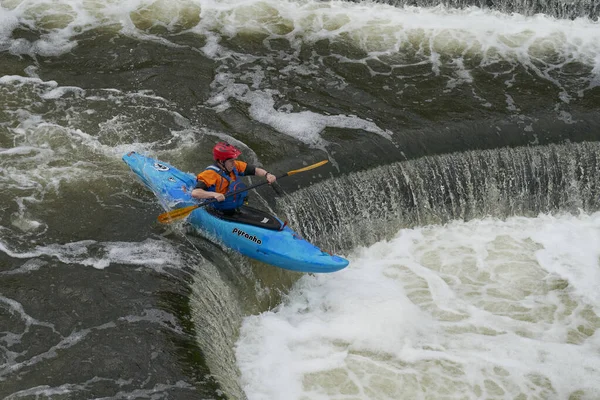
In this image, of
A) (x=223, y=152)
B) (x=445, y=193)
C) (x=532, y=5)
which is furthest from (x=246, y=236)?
(x=532, y=5)

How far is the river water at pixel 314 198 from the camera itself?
20.8ft

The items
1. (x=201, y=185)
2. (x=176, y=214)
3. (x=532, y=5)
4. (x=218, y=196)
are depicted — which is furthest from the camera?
(x=532, y=5)

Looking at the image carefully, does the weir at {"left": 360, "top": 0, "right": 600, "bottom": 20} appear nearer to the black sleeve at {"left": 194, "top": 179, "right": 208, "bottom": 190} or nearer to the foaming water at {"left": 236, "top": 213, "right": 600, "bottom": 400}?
the foaming water at {"left": 236, "top": 213, "right": 600, "bottom": 400}

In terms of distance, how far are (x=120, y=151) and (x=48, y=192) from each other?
3.54 ft

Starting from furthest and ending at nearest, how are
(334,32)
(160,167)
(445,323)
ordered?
(334,32)
(160,167)
(445,323)

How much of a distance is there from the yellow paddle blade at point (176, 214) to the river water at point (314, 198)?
14cm

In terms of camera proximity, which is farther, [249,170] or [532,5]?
[532,5]

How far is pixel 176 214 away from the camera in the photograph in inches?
281

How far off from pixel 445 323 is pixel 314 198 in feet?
6.52

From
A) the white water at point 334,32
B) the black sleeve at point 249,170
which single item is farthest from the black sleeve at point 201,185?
the white water at point 334,32

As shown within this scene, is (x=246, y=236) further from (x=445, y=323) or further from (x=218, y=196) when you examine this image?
(x=445, y=323)

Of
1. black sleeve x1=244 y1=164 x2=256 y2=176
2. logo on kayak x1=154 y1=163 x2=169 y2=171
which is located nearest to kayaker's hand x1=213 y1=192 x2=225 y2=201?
black sleeve x1=244 y1=164 x2=256 y2=176

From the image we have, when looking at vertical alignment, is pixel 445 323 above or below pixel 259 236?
below

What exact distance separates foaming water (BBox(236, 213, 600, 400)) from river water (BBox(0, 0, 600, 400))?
0.09ft
